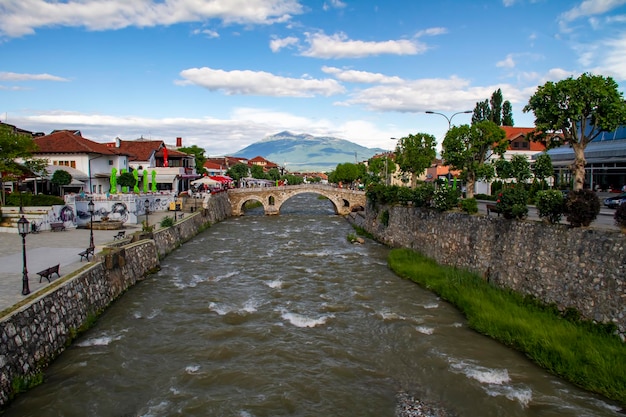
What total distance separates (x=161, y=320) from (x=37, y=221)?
701 inches

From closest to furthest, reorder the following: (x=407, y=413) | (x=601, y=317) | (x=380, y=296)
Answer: (x=407, y=413), (x=601, y=317), (x=380, y=296)

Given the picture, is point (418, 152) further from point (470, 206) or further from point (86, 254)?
point (86, 254)

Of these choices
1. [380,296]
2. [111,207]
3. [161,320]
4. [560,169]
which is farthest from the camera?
[560,169]

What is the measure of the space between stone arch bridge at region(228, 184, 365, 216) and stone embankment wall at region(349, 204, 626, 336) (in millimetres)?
40482

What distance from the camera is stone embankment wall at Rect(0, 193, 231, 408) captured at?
41.4ft

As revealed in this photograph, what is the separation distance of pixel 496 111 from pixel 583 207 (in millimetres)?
67289

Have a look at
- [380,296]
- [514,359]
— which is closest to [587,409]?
[514,359]

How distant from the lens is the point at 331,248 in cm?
3853

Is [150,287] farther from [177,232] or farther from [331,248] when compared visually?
[331,248]

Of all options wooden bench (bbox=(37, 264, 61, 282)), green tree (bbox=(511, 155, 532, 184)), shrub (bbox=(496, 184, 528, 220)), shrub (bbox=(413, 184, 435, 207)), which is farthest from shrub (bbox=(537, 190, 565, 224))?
green tree (bbox=(511, 155, 532, 184))

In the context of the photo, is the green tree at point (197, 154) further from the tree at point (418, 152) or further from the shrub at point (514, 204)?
the shrub at point (514, 204)

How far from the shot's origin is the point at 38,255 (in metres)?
22.5

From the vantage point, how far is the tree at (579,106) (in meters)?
22.9

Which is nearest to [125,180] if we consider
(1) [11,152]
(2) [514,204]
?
(1) [11,152]
